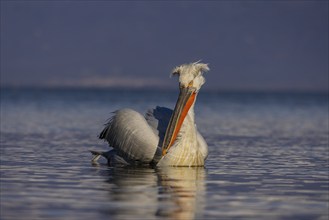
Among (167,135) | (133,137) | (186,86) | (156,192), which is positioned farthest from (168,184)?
(186,86)

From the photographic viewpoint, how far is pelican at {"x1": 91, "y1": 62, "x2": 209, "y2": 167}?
12.6 m

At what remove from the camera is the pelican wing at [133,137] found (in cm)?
1262

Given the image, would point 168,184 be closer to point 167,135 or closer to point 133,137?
point 167,135

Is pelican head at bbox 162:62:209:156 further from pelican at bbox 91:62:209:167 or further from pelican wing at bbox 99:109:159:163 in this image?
pelican wing at bbox 99:109:159:163

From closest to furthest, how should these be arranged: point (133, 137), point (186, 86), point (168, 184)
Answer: point (168, 184) < point (133, 137) < point (186, 86)

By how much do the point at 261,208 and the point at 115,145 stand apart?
466 centimetres

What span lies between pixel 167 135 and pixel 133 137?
19.3 inches

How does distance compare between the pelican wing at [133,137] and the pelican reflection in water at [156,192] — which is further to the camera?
the pelican wing at [133,137]

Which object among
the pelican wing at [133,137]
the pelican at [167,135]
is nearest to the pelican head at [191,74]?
the pelican at [167,135]

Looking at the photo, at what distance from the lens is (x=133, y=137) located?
12.7 m

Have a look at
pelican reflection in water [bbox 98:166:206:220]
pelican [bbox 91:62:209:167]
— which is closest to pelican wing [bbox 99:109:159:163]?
pelican [bbox 91:62:209:167]

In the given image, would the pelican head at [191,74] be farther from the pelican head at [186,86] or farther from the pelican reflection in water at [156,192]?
the pelican reflection in water at [156,192]

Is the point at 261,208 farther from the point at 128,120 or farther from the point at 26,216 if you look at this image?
the point at 128,120

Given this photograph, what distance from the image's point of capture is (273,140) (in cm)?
1869
